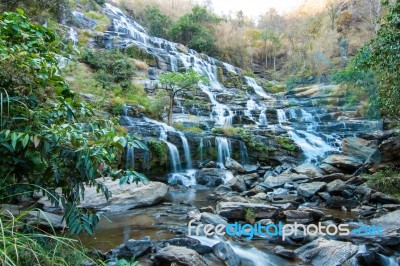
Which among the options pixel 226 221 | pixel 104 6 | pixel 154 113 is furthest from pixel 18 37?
pixel 104 6

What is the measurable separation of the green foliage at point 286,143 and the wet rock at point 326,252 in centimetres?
948

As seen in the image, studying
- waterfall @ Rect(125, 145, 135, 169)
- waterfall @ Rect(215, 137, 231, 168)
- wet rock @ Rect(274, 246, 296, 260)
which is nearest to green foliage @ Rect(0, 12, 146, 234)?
wet rock @ Rect(274, 246, 296, 260)

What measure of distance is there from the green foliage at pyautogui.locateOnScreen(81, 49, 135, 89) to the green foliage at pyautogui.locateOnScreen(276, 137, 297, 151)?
28.4ft

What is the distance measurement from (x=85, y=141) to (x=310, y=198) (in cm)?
650

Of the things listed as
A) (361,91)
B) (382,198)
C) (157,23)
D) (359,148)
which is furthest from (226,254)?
(157,23)

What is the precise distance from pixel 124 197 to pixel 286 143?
876 centimetres

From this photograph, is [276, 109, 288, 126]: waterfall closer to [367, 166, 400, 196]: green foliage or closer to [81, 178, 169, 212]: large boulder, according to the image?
[367, 166, 400, 196]: green foliage

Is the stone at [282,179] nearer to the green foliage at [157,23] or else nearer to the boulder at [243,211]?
the boulder at [243,211]

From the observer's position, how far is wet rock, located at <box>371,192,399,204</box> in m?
6.51

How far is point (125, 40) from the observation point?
21281 millimetres

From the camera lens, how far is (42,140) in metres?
1.84

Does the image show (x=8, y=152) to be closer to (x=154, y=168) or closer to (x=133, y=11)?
(x=154, y=168)

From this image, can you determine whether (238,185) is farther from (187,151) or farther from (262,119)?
(262,119)

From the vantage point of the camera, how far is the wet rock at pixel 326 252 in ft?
11.6
